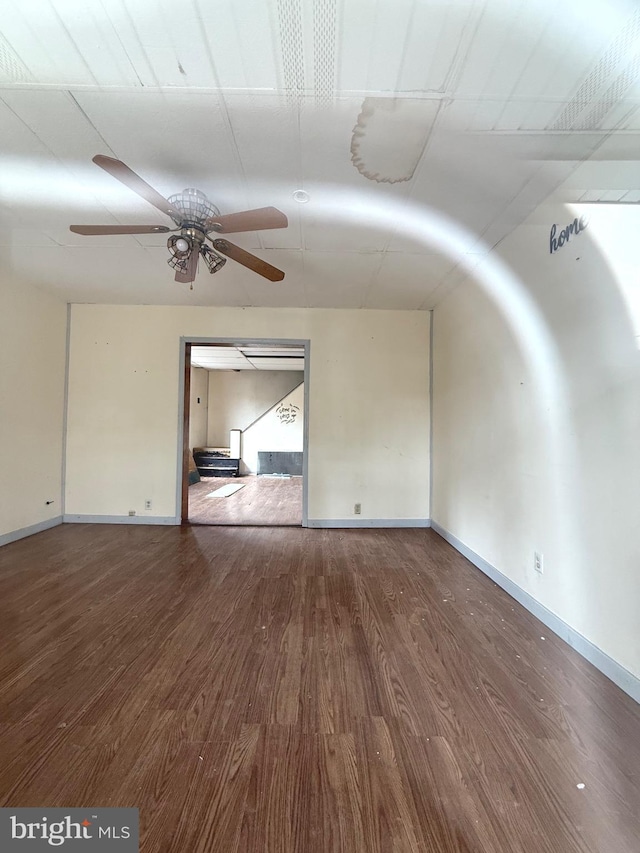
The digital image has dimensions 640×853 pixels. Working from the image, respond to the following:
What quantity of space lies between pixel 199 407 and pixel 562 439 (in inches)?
343

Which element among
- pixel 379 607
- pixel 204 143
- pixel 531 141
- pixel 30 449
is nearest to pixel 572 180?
pixel 531 141

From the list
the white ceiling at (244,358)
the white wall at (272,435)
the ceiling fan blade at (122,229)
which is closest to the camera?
the ceiling fan blade at (122,229)

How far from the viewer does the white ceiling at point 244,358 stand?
6957 mm

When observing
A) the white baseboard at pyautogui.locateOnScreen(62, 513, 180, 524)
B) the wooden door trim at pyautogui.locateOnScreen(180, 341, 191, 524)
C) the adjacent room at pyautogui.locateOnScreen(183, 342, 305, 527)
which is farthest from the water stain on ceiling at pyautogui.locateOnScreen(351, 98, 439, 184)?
the adjacent room at pyautogui.locateOnScreen(183, 342, 305, 527)

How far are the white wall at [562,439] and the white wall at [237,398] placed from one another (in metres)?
7.28

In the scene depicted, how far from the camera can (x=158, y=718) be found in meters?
1.39

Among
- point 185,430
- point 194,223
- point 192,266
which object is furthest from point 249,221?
point 185,430

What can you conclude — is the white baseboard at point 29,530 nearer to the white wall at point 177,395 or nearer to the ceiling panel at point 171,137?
the white wall at point 177,395

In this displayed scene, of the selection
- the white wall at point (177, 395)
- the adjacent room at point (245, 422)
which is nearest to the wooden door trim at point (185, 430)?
the white wall at point (177, 395)

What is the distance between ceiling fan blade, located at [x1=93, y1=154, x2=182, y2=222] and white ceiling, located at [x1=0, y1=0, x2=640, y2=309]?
19 centimetres

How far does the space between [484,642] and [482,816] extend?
0.98 meters

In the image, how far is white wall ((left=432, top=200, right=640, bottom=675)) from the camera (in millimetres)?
1669

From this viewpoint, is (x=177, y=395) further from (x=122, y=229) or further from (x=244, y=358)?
(x=244, y=358)

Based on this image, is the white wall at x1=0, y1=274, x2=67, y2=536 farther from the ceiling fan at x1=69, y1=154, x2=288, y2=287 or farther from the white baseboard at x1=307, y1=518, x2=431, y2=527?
the white baseboard at x1=307, y1=518, x2=431, y2=527
